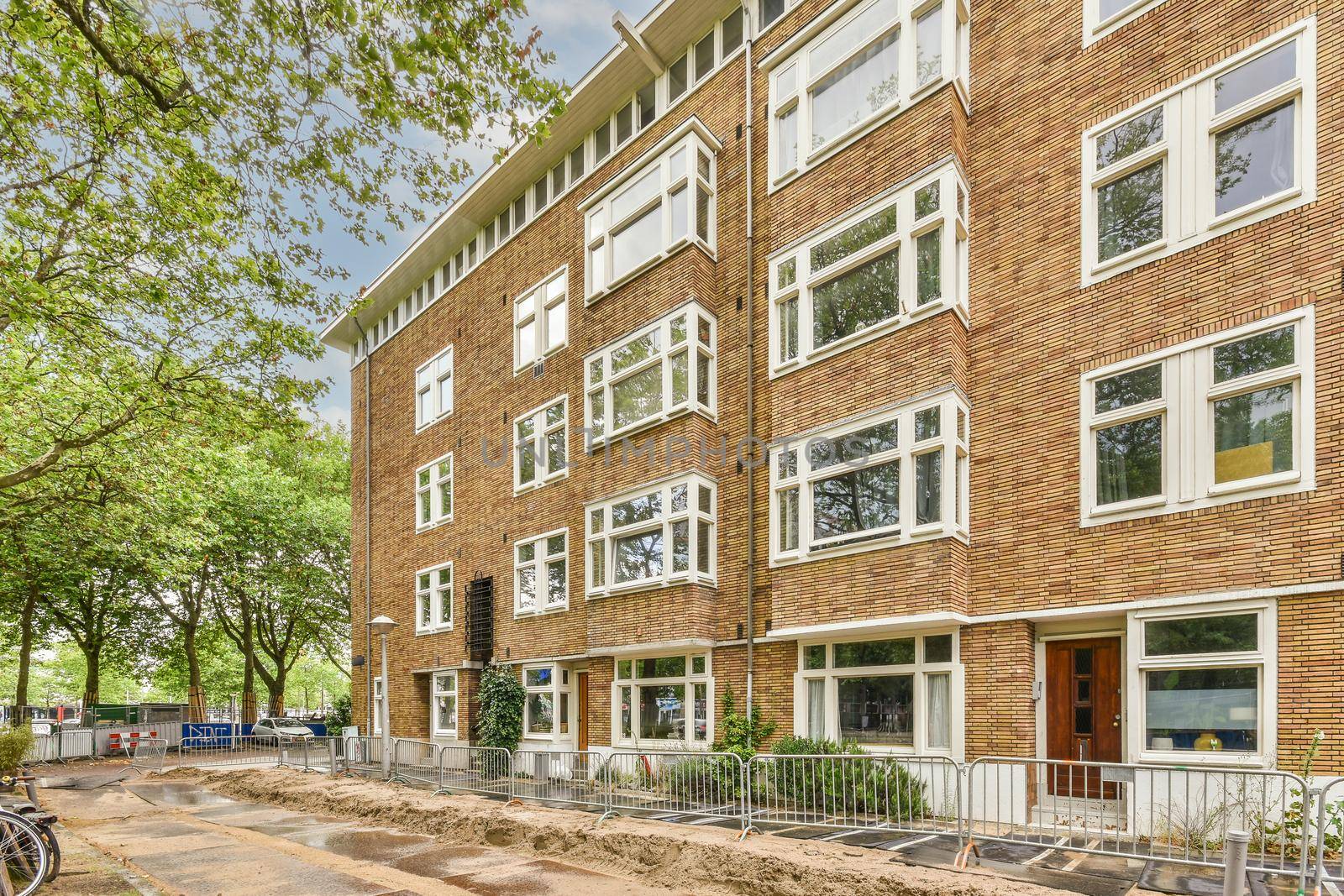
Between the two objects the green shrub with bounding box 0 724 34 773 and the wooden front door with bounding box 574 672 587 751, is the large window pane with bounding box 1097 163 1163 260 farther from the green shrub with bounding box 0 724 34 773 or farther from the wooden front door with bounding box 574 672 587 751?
the green shrub with bounding box 0 724 34 773

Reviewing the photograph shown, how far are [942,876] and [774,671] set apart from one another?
6363mm

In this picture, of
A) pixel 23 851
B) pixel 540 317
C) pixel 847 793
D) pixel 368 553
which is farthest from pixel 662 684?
pixel 368 553

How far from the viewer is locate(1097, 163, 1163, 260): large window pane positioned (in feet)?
34.2

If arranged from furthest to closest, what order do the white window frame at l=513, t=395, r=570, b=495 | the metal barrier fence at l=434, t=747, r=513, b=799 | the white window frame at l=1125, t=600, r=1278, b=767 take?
the white window frame at l=513, t=395, r=570, b=495 → the metal barrier fence at l=434, t=747, r=513, b=799 → the white window frame at l=1125, t=600, r=1278, b=767

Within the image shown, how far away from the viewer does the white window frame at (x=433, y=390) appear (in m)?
23.8

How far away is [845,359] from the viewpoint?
13.0 metres

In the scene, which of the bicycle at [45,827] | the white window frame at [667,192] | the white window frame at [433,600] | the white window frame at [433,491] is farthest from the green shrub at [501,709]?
the bicycle at [45,827]

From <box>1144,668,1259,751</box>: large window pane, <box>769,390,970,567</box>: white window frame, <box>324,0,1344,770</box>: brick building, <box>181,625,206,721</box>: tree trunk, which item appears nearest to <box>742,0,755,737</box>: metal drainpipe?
<box>324,0,1344,770</box>: brick building

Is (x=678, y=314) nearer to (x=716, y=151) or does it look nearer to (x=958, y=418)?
(x=716, y=151)

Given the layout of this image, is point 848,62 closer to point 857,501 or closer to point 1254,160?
point 1254,160

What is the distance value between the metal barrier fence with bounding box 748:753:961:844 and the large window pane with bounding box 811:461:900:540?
3276 millimetres

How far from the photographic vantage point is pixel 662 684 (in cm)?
1548

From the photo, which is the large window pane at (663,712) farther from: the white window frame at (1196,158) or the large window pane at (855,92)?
the large window pane at (855,92)

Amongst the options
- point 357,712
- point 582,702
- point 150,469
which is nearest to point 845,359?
point 582,702
